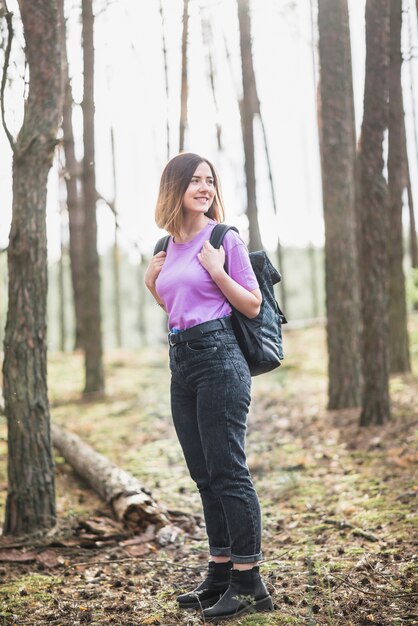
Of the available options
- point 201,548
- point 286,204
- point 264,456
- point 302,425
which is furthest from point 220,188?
point 286,204

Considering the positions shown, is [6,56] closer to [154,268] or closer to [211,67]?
[154,268]

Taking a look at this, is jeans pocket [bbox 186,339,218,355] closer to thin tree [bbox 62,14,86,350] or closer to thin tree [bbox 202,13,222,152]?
thin tree [bbox 62,14,86,350]

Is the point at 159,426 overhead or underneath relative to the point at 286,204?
underneath

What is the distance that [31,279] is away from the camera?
523 centimetres

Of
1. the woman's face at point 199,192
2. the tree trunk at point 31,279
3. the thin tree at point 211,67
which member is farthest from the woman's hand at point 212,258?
the thin tree at point 211,67

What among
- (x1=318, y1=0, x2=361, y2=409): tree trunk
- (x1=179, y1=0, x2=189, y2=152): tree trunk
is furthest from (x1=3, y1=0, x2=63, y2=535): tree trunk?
(x1=179, y1=0, x2=189, y2=152): tree trunk

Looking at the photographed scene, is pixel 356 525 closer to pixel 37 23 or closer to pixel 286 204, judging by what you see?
pixel 37 23

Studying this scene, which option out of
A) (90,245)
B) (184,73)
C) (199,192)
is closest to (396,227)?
(184,73)

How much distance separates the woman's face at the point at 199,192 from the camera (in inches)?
144

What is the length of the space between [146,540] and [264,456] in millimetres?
2862

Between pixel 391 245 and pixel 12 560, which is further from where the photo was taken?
pixel 391 245

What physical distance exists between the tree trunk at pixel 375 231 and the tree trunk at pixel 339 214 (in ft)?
4.60

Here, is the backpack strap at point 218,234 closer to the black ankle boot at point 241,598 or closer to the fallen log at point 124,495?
the black ankle boot at point 241,598

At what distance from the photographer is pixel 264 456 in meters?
7.88
